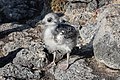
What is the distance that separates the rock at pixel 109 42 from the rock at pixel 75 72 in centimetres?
56

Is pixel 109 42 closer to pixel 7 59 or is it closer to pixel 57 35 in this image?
pixel 57 35

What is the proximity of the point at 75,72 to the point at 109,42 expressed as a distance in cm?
146

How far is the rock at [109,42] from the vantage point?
11586mm

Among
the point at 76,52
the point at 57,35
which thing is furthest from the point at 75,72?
the point at 76,52

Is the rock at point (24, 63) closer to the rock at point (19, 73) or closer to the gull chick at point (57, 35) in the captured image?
the rock at point (19, 73)

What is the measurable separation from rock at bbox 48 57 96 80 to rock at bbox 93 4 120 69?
560mm

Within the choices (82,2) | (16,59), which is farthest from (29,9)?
(16,59)

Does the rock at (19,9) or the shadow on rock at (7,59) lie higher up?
the rock at (19,9)

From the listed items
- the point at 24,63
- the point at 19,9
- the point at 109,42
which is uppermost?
the point at 109,42

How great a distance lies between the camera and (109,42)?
11.7 meters

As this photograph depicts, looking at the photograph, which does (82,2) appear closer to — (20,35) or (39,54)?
(20,35)

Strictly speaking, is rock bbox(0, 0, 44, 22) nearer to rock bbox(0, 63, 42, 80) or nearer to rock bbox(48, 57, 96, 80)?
rock bbox(0, 63, 42, 80)

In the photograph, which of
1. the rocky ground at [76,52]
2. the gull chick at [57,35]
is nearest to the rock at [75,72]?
the rocky ground at [76,52]

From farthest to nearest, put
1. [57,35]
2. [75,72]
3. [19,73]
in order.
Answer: [19,73], [75,72], [57,35]
